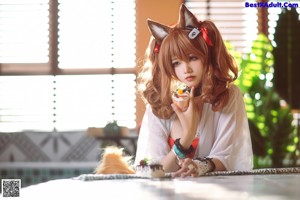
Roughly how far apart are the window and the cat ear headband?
2.01 m

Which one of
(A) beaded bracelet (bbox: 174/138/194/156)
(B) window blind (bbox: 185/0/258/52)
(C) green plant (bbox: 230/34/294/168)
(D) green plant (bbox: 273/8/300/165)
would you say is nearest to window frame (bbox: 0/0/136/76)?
(B) window blind (bbox: 185/0/258/52)

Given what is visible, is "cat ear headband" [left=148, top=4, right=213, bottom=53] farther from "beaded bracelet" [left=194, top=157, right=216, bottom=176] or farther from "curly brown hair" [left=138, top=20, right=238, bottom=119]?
"beaded bracelet" [left=194, top=157, right=216, bottom=176]

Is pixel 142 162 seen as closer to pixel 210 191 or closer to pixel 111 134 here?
pixel 210 191

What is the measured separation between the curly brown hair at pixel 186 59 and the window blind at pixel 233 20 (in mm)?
1987

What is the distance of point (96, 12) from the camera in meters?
3.31

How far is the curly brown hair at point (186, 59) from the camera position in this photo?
1.16 m

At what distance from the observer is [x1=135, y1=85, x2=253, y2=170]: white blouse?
3.85 ft

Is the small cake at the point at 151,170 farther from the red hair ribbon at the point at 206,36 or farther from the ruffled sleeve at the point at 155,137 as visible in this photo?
the red hair ribbon at the point at 206,36

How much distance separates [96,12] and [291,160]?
1372 mm

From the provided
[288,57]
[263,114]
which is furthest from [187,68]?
[288,57]

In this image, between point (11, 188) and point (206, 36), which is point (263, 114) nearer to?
point (206, 36)

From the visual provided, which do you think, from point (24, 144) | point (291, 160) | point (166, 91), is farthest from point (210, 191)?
point (24, 144)

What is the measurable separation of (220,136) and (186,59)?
0.57 ft

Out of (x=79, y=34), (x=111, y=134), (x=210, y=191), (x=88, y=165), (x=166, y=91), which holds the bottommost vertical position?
(x=88, y=165)
